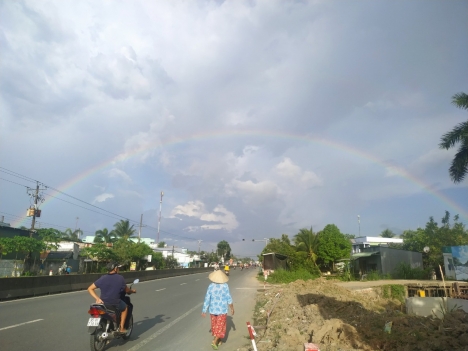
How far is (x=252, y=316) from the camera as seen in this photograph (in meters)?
12.8

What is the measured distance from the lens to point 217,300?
25.0ft

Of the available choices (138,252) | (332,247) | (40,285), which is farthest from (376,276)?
(138,252)

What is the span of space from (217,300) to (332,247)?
1359 inches

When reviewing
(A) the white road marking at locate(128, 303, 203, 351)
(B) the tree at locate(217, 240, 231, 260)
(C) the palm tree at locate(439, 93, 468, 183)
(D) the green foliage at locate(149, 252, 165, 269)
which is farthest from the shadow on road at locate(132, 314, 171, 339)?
→ (B) the tree at locate(217, 240, 231, 260)

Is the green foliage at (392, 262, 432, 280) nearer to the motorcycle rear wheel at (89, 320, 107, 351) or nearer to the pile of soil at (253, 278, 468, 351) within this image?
the pile of soil at (253, 278, 468, 351)

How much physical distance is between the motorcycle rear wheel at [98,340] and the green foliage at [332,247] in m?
35.7

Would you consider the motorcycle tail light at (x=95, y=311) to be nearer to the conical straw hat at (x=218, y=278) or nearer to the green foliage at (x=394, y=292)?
the conical straw hat at (x=218, y=278)

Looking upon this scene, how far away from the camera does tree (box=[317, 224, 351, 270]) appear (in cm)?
3984

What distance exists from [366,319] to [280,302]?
463cm

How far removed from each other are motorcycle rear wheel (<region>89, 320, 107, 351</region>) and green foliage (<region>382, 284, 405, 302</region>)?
17.4 m

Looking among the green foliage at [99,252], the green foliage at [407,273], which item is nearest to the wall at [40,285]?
the green foliage at [99,252]

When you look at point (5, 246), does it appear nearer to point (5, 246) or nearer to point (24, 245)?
point (5, 246)

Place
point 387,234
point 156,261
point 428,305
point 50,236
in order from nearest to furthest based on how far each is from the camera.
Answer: point 428,305, point 50,236, point 156,261, point 387,234

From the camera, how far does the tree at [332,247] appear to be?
39.8 meters
